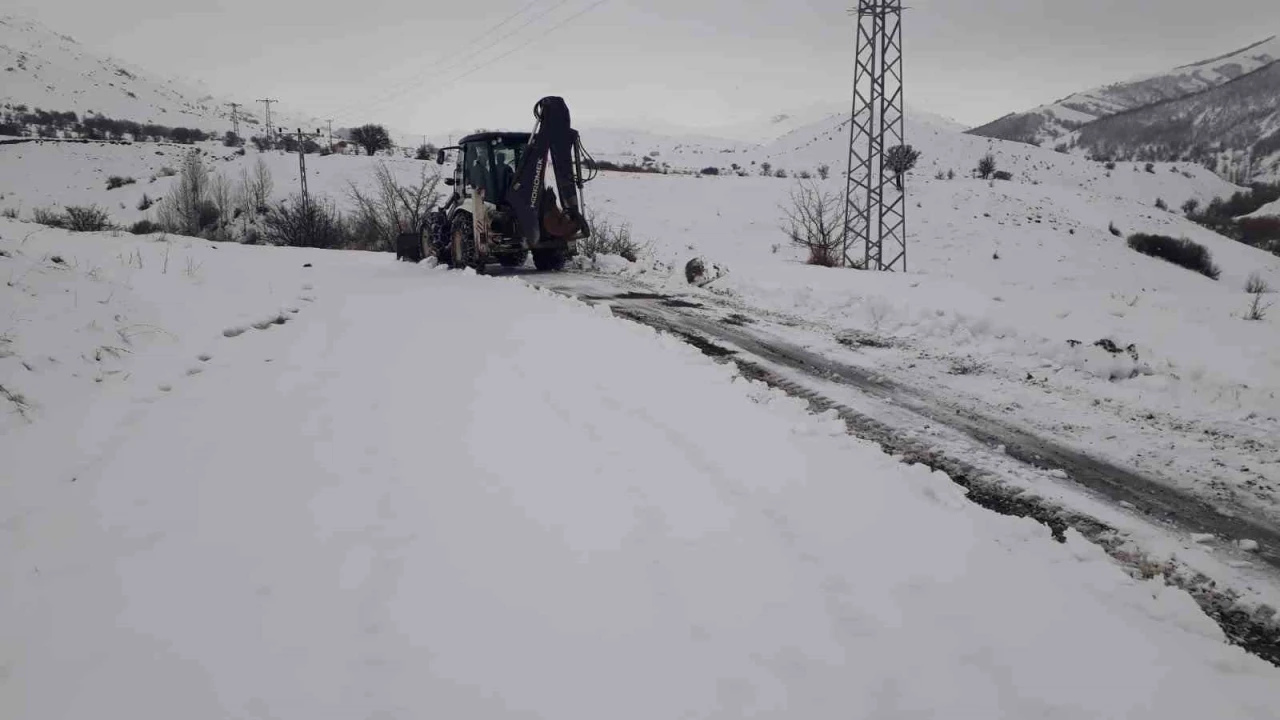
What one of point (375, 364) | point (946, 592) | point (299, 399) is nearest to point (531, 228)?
point (375, 364)

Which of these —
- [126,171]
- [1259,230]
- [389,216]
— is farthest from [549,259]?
[1259,230]

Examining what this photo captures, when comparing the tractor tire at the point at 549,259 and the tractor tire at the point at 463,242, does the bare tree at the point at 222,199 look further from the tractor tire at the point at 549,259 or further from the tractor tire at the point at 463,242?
the tractor tire at the point at 549,259

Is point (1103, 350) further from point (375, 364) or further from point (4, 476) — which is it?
point (4, 476)

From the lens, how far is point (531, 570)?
2748 millimetres

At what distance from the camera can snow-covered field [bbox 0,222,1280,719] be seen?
210cm

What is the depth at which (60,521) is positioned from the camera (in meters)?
3.26

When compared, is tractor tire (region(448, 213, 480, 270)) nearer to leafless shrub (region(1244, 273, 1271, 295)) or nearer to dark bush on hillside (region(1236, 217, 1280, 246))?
leafless shrub (region(1244, 273, 1271, 295))

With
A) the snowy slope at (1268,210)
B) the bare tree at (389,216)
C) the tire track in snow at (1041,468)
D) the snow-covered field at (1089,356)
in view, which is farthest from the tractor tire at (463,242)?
the snowy slope at (1268,210)

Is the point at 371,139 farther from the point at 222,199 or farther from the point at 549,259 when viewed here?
the point at 549,259

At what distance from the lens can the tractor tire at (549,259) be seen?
45.9ft

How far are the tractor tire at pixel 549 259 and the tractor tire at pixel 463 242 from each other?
4.57ft

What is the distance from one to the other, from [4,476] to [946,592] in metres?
5.13

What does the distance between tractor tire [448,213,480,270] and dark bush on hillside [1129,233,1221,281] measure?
32434 millimetres

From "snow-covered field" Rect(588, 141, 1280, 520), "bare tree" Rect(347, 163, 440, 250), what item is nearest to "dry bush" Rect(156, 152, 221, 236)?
"bare tree" Rect(347, 163, 440, 250)
